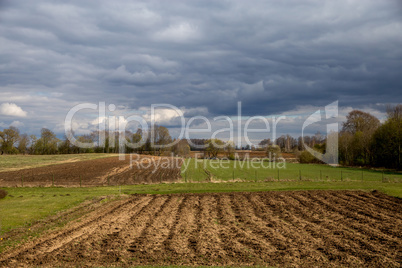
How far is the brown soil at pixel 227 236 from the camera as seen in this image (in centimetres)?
1084

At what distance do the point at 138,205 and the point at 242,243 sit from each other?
1169 cm

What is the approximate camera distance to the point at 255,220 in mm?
17328

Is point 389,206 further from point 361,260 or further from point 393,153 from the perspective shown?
point 393,153

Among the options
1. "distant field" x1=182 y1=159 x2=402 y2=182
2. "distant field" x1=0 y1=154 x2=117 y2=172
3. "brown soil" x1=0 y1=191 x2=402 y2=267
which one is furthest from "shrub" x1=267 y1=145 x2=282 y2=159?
"brown soil" x1=0 y1=191 x2=402 y2=267

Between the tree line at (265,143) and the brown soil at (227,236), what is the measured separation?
51022 mm

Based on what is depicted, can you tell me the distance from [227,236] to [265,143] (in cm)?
10210

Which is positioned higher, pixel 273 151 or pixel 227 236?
pixel 273 151

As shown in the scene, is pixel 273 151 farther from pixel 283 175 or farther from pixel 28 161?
pixel 28 161

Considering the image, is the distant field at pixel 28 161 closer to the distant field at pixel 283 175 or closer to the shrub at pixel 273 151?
the distant field at pixel 283 175

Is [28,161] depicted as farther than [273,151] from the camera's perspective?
No

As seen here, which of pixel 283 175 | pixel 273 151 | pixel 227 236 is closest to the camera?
pixel 227 236

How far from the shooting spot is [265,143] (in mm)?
113312

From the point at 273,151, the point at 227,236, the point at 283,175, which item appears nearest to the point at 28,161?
the point at 283,175

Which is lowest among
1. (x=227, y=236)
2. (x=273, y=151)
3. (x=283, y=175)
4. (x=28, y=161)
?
(x=283, y=175)
